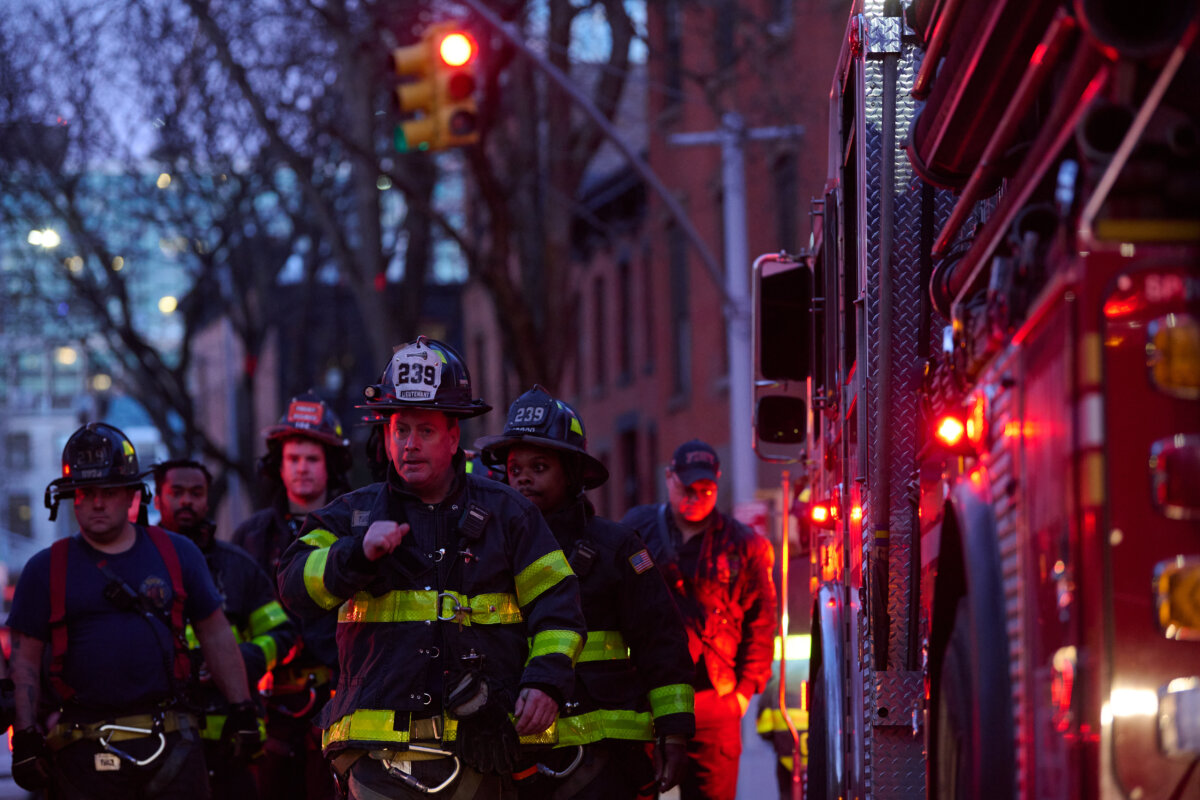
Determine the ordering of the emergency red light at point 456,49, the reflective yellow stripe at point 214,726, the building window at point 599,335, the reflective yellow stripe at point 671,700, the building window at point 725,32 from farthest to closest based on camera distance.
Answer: the building window at point 599,335 → the building window at point 725,32 → the emergency red light at point 456,49 → the reflective yellow stripe at point 214,726 → the reflective yellow stripe at point 671,700

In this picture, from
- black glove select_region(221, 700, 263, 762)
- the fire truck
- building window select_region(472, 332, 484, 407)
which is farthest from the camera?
building window select_region(472, 332, 484, 407)

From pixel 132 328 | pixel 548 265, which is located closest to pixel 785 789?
pixel 548 265

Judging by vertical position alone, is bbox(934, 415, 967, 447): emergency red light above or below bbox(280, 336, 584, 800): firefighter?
above

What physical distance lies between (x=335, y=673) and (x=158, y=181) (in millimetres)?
21810

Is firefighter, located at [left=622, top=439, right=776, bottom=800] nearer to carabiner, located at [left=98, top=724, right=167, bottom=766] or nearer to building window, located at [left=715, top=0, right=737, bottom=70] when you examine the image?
carabiner, located at [left=98, top=724, right=167, bottom=766]

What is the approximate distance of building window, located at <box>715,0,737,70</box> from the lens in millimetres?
21453

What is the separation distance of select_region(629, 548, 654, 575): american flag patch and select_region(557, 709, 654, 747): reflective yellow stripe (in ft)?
1.63

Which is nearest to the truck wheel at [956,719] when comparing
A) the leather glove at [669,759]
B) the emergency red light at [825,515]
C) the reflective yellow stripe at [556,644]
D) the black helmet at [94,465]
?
the reflective yellow stripe at [556,644]

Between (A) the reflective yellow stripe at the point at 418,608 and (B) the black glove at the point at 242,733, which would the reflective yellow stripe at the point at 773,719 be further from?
(A) the reflective yellow stripe at the point at 418,608

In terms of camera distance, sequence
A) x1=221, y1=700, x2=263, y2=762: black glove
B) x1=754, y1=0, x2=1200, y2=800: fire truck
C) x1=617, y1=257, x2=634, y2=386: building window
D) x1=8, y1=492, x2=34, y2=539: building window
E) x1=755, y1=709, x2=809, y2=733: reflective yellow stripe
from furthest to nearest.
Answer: x1=8, y1=492, x2=34, y2=539: building window < x1=617, y1=257, x2=634, y2=386: building window < x1=755, y1=709, x2=809, y2=733: reflective yellow stripe < x1=221, y1=700, x2=263, y2=762: black glove < x1=754, y1=0, x2=1200, y2=800: fire truck

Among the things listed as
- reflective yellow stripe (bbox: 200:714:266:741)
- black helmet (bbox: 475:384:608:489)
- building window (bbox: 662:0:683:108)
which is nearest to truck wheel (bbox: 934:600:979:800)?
black helmet (bbox: 475:384:608:489)

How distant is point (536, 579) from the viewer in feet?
18.0

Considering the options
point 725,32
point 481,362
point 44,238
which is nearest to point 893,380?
point 725,32

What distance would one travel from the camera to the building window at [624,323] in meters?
32.0
